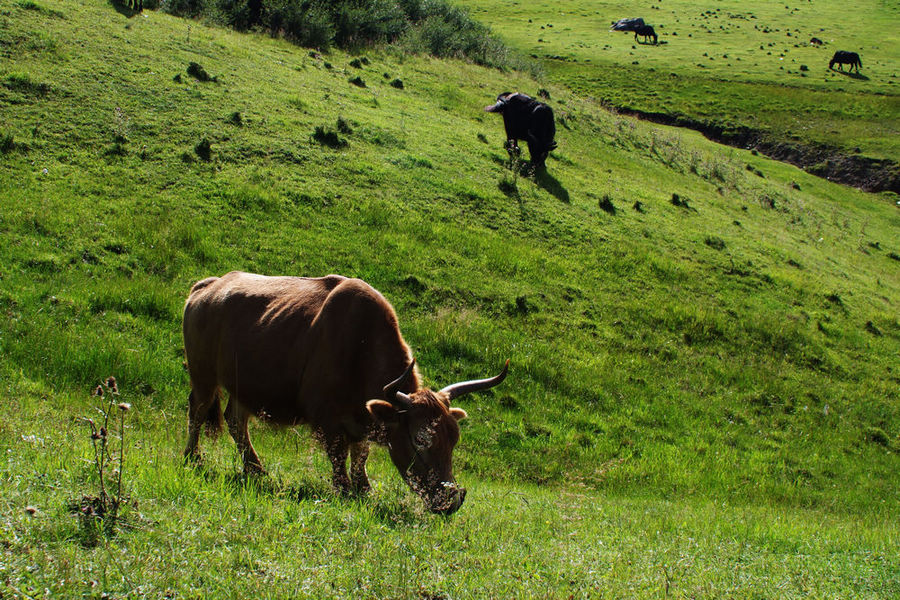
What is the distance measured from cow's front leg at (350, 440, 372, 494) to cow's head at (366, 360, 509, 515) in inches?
22.6

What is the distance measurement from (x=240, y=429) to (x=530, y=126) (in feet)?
70.1

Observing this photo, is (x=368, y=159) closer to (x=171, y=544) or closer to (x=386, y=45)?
(x=171, y=544)

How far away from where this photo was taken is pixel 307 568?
3561 millimetres

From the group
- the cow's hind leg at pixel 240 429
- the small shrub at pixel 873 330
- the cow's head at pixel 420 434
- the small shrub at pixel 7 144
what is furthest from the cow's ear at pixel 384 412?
the small shrub at pixel 873 330

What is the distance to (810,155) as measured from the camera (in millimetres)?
48562

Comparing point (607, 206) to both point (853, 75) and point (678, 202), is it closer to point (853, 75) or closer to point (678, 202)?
point (678, 202)

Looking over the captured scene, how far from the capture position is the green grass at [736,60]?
5281 cm

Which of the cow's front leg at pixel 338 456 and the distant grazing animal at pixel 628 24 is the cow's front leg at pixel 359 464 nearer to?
the cow's front leg at pixel 338 456

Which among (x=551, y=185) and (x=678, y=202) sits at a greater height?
(x=678, y=202)

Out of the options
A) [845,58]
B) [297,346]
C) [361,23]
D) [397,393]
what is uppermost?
[845,58]

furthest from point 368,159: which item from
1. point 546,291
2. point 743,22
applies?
point 743,22

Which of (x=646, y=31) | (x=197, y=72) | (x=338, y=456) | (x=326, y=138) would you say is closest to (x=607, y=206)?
(x=326, y=138)

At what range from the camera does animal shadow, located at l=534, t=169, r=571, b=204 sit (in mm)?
22209

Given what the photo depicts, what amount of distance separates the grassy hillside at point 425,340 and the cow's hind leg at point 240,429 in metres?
0.27
